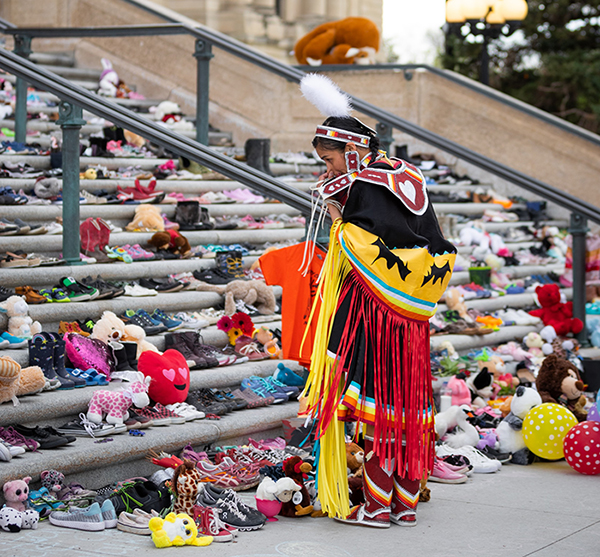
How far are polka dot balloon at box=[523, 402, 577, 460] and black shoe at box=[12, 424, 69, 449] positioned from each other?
2.62 metres

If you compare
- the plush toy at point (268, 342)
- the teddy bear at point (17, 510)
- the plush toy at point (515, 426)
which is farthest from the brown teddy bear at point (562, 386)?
the teddy bear at point (17, 510)

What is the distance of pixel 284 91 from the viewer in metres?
11.4

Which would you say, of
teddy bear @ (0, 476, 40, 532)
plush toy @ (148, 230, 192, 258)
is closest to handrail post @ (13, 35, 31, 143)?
plush toy @ (148, 230, 192, 258)

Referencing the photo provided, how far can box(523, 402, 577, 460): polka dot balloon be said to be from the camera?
5.38 metres

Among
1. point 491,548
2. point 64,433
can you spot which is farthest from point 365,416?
point 64,433

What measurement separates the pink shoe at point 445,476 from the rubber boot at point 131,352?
185 centimetres

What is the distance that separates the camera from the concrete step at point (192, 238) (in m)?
6.59

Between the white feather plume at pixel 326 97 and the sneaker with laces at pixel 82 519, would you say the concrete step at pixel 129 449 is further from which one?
the white feather plume at pixel 326 97

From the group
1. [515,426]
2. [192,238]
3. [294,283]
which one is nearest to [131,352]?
[294,283]

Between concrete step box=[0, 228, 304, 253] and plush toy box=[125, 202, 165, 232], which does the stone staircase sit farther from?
plush toy box=[125, 202, 165, 232]

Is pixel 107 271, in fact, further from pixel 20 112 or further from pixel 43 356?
pixel 20 112

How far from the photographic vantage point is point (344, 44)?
12492mm

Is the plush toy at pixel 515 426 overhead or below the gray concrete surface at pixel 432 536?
overhead

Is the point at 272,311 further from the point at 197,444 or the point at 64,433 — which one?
the point at 64,433
